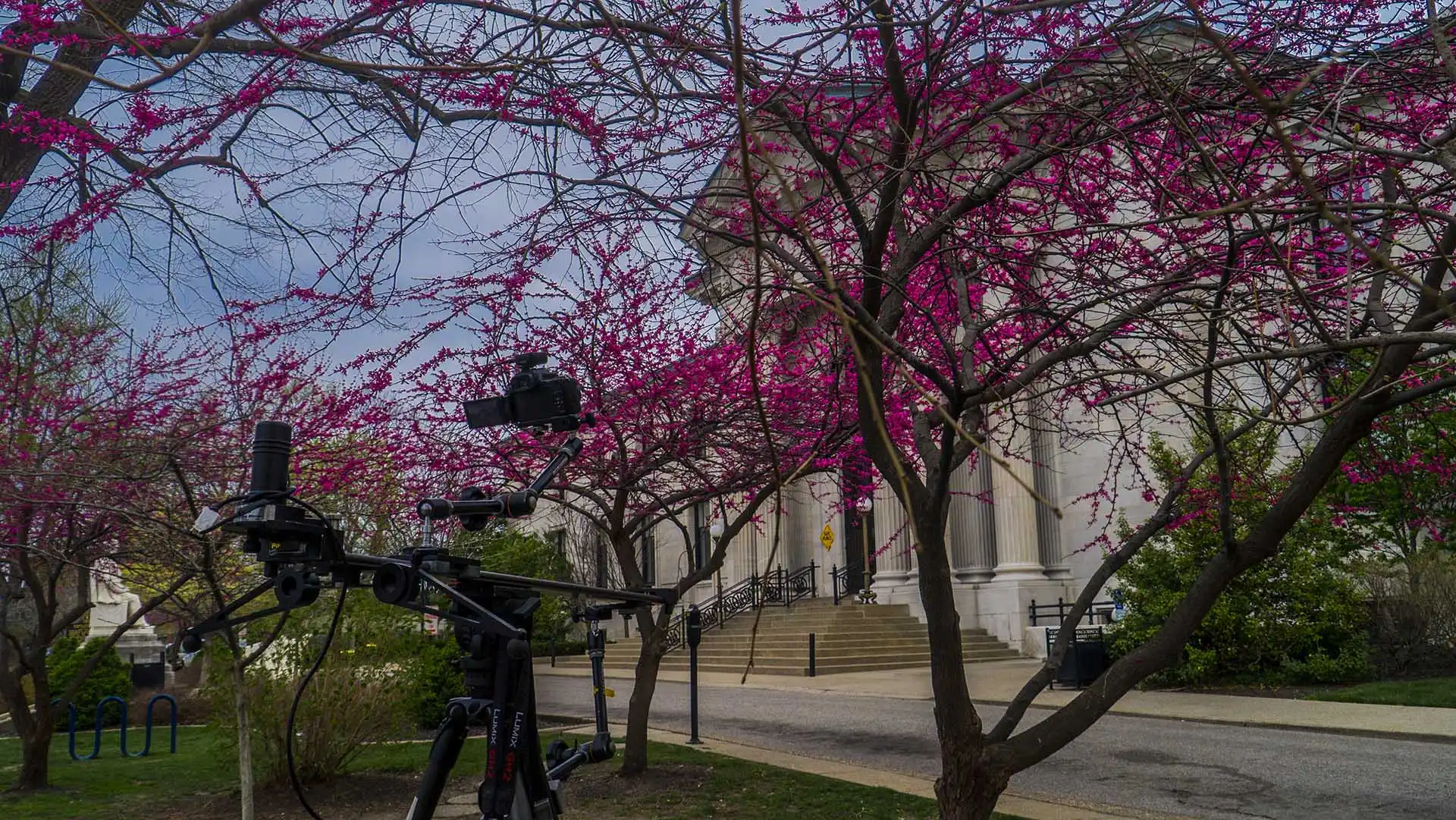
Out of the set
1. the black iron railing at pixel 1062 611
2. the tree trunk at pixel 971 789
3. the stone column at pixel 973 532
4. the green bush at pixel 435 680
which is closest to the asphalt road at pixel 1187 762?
the green bush at pixel 435 680

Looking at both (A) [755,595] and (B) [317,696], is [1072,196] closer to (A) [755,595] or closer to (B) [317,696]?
(B) [317,696]

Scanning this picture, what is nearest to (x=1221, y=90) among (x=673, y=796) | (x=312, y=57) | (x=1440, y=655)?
(x=312, y=57)

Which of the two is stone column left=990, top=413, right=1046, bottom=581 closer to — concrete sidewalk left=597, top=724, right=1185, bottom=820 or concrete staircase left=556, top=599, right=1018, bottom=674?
concrete staircase left=556, top=599, right=1018, bottom=674

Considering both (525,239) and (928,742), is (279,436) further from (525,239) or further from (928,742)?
(928,742)

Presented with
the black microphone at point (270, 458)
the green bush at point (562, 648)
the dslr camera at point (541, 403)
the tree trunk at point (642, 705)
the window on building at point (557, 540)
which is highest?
the window on building at point (557, 540)

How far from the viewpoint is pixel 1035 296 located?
17.8 ft

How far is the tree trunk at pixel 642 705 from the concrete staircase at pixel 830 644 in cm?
1508

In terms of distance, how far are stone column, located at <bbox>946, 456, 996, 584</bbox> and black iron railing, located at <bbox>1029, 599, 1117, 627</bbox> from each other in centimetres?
198

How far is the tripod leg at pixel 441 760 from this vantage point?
302 centimetres

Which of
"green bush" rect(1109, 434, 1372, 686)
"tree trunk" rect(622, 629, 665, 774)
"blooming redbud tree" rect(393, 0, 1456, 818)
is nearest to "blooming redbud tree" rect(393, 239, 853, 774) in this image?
"tree trunk" rect(622, 629, 665, 774)

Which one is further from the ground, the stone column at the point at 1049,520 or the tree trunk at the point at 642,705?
the stone column at the point at 1049,520

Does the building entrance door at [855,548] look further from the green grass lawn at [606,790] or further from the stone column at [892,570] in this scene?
the green grass lawn at [606,790]

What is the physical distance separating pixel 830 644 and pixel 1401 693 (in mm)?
14162

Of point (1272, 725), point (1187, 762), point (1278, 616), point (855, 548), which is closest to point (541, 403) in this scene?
point (1187, 762)
